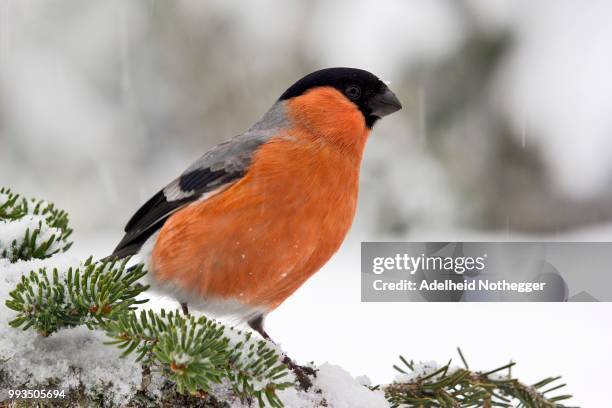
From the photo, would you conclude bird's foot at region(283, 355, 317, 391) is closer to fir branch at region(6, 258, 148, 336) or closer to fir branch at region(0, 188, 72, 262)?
fir branch at region(6, 258, 148, 336)

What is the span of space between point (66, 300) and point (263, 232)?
735mm

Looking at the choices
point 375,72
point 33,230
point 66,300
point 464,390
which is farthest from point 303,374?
point 375,72

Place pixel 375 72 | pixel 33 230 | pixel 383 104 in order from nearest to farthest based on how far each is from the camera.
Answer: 1. pixel 33 230
2. pixel 383 104
3. pixel 375 72

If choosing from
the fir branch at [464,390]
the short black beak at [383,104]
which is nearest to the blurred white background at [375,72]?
the short black beak at [383,104]

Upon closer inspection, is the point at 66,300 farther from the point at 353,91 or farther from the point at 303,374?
the point at 353,91

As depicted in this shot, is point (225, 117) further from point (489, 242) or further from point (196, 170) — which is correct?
point (196, 170)

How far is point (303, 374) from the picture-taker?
167 centimetres

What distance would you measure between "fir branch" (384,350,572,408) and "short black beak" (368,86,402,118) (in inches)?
39.9

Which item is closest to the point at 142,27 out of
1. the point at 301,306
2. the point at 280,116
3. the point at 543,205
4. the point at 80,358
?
the point at 301,306

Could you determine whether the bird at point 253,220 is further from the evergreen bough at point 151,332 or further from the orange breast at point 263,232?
the evergreen bough at point 151,332

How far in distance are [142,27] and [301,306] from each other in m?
2.02

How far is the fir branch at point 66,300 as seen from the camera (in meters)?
1.30

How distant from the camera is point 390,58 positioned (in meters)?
4.16

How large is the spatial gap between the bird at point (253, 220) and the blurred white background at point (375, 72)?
156 centimetres
